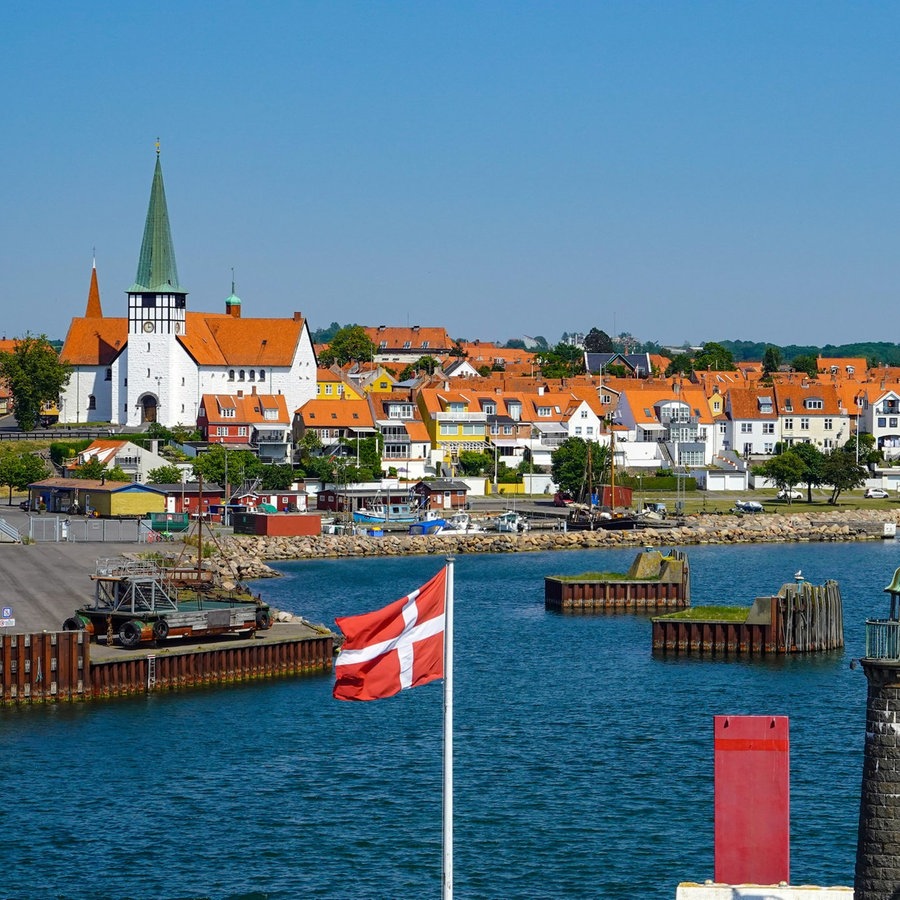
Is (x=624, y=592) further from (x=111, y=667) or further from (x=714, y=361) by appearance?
(x=714, y=361)

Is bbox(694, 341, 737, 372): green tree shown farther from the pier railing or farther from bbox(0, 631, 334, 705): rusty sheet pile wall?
the pier railing

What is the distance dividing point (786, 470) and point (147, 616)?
68211mm

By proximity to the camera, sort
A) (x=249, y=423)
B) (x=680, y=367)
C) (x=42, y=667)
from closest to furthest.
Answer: (x=42, y=667), (x=249, y=423), (x=680, y=367)

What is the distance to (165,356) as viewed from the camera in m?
115

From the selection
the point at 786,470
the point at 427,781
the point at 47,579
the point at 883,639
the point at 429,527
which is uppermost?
the point at 786,470

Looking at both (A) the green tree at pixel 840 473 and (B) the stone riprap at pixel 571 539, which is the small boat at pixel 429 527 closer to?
(B) the stone riprap at pixel 571 539

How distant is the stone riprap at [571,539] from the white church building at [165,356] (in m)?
33.8

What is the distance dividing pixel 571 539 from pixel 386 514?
11602mm

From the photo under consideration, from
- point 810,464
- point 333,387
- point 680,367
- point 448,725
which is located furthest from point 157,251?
point 448,725

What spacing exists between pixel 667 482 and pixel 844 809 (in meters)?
79.2

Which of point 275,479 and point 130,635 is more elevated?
point 275,479

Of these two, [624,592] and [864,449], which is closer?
[624,592]

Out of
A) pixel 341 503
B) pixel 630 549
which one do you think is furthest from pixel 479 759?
pixel 341 503

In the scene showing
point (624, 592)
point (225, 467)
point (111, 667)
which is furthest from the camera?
point (225, 467)
